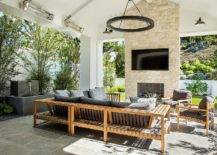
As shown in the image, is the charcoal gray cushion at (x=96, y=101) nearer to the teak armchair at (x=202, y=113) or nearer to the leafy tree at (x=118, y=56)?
Answer: the teak armchair at (x=202, y=113)

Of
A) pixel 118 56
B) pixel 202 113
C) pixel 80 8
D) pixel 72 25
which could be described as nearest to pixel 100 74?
pixel 72 25

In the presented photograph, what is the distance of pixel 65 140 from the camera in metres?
4.37

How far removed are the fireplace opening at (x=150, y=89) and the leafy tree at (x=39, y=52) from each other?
11.6 feet

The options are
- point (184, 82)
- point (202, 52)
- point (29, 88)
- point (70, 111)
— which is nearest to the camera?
point (70, 111)

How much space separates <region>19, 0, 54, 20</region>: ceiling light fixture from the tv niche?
12.1ft

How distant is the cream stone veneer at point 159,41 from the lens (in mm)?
8320

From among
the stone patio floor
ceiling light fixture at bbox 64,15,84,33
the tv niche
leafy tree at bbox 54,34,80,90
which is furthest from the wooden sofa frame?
the tv niche

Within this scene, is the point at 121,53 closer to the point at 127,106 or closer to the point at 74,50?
the point at 74,50

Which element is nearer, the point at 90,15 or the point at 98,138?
the point at 98,138

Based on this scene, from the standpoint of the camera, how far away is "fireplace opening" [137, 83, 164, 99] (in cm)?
866

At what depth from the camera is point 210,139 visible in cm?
452

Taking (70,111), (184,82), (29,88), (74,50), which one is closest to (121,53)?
(184,82)

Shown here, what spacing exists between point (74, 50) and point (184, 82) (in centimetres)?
636

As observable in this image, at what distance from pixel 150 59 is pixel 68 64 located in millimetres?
3336
